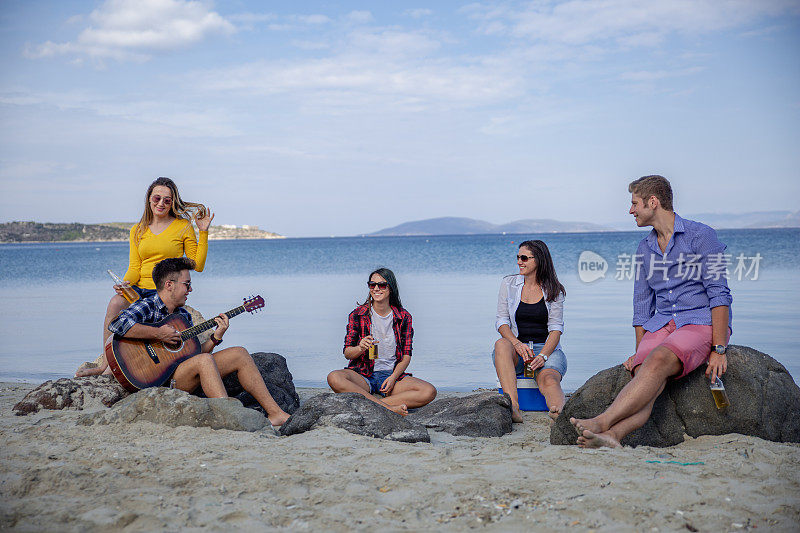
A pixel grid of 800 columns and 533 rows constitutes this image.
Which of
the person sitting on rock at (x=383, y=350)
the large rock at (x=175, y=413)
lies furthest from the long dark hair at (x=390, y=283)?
the large rock at (x=175, y=413)

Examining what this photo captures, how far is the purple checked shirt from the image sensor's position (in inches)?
181

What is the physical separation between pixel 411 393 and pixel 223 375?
5.27ft

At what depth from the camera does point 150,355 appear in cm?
550

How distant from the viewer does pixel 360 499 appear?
346 cm

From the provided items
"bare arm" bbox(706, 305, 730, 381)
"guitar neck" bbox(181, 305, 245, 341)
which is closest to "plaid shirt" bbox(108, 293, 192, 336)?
"guitar neck" bbox(181, 305, 245, 341)

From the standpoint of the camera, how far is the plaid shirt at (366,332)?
6.30 m

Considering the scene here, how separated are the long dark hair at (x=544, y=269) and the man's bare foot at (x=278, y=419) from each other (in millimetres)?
2547

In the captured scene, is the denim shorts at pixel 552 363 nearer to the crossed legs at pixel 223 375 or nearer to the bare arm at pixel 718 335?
the bare arm at pixel 718 335

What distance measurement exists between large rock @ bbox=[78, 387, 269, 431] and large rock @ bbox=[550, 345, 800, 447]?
7.31 ft

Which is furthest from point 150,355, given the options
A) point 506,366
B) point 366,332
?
point 506,366

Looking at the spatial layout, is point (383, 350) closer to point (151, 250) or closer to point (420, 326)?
point (151, 250)

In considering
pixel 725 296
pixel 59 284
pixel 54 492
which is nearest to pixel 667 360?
pixel 725 296

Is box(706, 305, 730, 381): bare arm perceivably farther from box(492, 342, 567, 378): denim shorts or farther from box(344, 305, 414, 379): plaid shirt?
box(344, 305, 414, 379): plaid shirt

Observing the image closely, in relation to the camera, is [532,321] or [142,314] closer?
[142,314]
